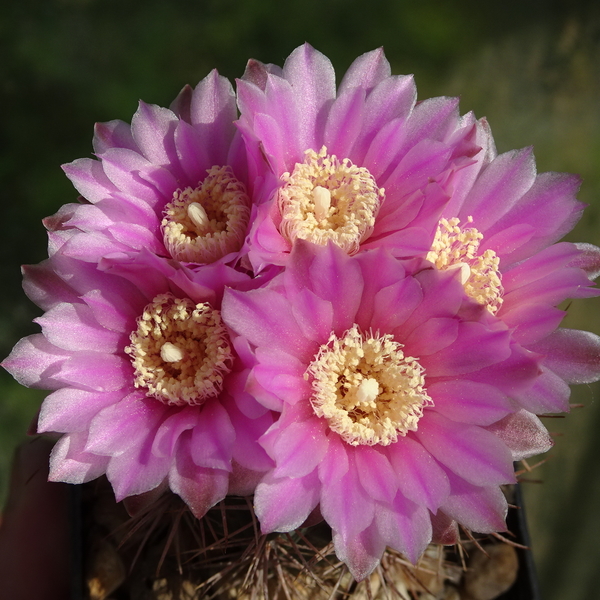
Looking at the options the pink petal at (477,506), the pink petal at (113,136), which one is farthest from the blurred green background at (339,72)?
the pink petal at (477,506)

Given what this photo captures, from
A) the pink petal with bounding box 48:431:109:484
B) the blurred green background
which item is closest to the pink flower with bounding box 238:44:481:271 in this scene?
the pink petal with bounding box 48:431:109:484

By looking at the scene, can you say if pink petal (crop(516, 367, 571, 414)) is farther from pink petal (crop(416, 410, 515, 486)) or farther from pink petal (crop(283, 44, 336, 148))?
pink petal (crop(283, 44, 336, 148))

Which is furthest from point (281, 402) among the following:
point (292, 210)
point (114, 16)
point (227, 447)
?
point (114, 16)

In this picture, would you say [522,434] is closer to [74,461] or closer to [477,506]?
[477,506]

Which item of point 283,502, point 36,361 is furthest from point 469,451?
point 36,361

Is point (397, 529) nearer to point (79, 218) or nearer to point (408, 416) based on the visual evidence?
point (408, 416)
